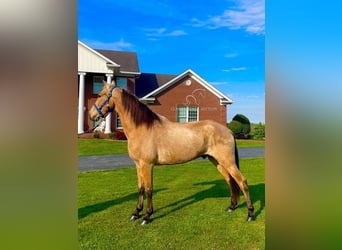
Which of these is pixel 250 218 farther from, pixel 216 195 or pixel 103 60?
pixel 103 60

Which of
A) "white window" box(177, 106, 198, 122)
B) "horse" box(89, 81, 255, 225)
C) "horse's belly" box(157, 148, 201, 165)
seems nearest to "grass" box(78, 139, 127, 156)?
"white window" box(177, 106, 198, 122)

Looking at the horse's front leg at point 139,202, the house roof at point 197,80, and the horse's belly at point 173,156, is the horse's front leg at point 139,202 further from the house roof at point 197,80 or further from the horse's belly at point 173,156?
the house roof at point 197,80

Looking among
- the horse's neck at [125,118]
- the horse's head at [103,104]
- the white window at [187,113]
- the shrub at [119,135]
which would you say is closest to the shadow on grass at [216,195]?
the horse's neck at [125,118]

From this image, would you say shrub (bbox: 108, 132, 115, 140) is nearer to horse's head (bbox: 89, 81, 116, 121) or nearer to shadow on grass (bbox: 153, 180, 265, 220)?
shadow on grass (bbox: 153, 180, 265, 220)

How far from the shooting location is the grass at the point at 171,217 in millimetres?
2734

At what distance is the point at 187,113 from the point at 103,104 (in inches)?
59.6

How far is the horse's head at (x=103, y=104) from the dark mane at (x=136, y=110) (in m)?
0.17

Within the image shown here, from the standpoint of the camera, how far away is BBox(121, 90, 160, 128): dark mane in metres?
3.28

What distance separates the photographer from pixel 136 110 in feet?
10.9
